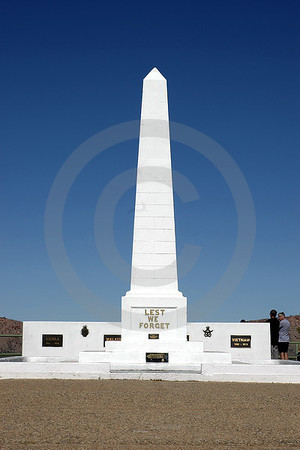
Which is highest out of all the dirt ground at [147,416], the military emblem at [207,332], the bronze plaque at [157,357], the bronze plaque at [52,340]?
the military emblem at [207,332]

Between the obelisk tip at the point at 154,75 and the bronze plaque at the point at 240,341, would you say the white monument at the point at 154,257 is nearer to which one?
the obelisk tip at the point at 154,75

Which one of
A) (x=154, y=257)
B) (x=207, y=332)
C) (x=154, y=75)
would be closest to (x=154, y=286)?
(x=154, y=257)

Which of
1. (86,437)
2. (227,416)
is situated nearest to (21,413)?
(86,437)

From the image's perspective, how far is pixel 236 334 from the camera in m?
23.2

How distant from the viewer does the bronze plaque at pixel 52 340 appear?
76.5ft

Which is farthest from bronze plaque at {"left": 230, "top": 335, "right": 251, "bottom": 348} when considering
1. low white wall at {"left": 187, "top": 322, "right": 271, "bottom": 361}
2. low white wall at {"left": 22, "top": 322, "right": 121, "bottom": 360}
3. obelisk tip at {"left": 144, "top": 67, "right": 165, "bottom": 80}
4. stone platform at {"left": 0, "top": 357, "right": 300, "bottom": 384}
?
obelisk tip at {"left": 144, "top": 67, "right": 165, "bottom": 80}

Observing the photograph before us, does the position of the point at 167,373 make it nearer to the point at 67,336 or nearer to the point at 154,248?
the point at 154,248

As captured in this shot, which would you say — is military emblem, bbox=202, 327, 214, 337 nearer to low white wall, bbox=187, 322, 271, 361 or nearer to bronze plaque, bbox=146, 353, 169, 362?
low white wall, bbox=187, 322, 271, 361

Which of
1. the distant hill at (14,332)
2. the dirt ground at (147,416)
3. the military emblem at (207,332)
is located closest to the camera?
the dirt ground at (147,416)

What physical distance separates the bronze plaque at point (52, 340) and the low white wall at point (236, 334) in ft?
17.6

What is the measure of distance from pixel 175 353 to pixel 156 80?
9327 mm

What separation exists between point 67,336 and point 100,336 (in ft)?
4.63

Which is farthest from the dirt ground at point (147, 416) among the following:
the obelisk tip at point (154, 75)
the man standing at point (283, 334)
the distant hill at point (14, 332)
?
the distant hill at point (14, 332)

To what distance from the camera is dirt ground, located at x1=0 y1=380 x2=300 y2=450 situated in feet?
23.2
